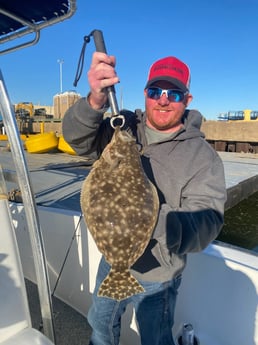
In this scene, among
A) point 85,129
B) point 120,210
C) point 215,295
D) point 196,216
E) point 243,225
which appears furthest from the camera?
point 243,225

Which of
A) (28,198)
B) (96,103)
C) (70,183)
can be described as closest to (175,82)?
(96,103)

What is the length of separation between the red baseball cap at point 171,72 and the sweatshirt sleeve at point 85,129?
0.43 meters

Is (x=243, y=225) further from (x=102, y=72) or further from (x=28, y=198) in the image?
(x=102, y=72)

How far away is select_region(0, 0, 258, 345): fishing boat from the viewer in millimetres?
1648

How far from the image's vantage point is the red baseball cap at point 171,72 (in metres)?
1.83

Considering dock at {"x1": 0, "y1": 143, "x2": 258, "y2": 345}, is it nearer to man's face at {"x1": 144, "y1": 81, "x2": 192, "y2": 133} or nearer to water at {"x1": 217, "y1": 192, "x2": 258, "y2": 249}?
water at {"x1": 217, "y1": 192, "x2": 258, "y2": 249}

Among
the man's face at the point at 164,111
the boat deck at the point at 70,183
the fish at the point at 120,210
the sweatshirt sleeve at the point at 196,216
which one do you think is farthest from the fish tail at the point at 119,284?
the boat deck at the point at 70,183

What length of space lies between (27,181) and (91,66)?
71cm

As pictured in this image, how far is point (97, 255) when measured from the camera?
2.75 metres

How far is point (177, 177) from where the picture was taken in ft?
5.89

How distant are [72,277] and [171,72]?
2.22 meters

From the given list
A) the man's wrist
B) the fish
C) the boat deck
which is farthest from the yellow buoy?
the fish

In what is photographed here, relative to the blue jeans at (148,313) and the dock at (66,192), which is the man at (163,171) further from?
the dock at (66,192)

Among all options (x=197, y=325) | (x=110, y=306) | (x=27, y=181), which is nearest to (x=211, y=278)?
(x=197, y=325)
